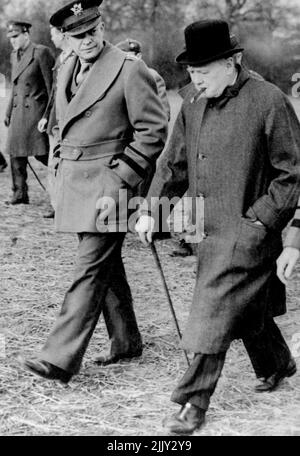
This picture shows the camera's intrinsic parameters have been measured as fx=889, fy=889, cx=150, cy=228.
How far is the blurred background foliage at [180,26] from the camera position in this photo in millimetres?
7582

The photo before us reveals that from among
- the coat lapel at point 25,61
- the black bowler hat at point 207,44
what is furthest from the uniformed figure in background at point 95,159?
the coat lapel at point 25,61

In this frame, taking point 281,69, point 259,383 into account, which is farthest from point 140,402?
point 281,69

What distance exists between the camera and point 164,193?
378cm

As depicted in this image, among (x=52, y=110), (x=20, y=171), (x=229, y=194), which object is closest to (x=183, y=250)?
(x=52, y=110)

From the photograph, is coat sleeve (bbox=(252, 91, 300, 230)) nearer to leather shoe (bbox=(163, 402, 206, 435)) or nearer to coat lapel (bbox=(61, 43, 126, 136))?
leather shoe (bbox=(163, 402, 206, 435))

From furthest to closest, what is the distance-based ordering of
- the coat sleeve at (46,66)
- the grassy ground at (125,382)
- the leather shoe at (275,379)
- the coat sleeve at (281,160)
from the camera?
the coat sleeve at (46,66)
the leather shoe at (275,379)
the grassy ground at (125,382)
the coat sleeve at (281,160)

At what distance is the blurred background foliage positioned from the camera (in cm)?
758

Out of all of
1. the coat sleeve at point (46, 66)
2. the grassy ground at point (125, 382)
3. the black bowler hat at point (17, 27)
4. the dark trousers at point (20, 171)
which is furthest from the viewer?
the dark trousers at point (20, 171)

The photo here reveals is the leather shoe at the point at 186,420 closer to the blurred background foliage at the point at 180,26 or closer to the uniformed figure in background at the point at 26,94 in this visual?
the blurred background foliage at the point at 180,26

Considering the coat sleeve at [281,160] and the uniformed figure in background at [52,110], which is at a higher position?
the coat sleeve at [281,160]

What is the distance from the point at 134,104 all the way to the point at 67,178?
0.48 m

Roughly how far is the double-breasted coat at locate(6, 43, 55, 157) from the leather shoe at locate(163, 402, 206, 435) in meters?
5.49
